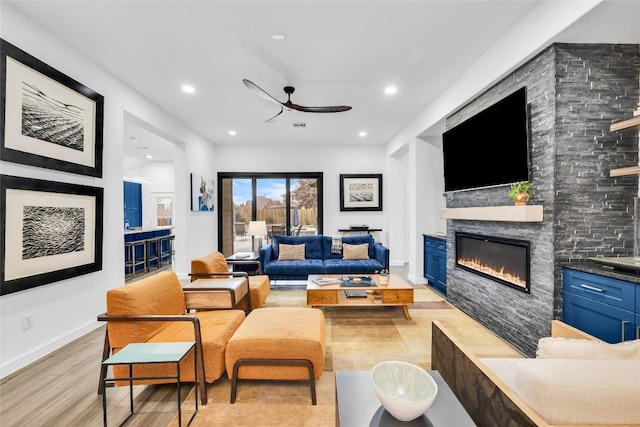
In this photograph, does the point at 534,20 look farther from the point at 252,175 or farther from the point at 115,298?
the point at 252,175

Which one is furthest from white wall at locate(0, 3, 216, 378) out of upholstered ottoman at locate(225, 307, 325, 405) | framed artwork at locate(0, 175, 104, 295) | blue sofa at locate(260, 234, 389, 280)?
blue sofa at locate(260, 234, 389, 280)

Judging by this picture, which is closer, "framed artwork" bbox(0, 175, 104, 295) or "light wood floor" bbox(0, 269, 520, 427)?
"light wood floor" bbox(0, 269, 520, 427)

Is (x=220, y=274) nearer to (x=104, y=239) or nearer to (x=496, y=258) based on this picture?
(x=104, y=239)

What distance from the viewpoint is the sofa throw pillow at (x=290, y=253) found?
5199 millimetres

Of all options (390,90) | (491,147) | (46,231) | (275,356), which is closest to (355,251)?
(390,90)

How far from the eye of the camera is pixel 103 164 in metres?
3.38

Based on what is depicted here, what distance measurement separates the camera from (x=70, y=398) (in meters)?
2.07

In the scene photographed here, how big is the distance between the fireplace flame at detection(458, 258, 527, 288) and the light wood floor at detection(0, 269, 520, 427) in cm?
69

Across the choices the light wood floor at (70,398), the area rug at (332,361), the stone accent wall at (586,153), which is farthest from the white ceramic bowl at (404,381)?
the stone accent wall at (586,153)

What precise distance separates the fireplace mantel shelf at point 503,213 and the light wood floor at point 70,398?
4.12 feet

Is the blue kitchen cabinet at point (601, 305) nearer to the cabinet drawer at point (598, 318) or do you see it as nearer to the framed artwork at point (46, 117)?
→ the cabinet drawer at point (598, 318)

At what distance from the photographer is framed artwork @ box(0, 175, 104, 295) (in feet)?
7.78

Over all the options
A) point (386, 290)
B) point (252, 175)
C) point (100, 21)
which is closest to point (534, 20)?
point (386, 290)

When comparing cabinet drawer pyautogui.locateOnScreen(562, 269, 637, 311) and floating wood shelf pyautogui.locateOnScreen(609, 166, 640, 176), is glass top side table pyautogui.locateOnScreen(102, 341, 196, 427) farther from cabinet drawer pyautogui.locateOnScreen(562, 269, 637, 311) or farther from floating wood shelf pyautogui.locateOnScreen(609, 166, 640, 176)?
floating wood shelf pyautogui.locateOnScreen(609, 166, 640, 176)
